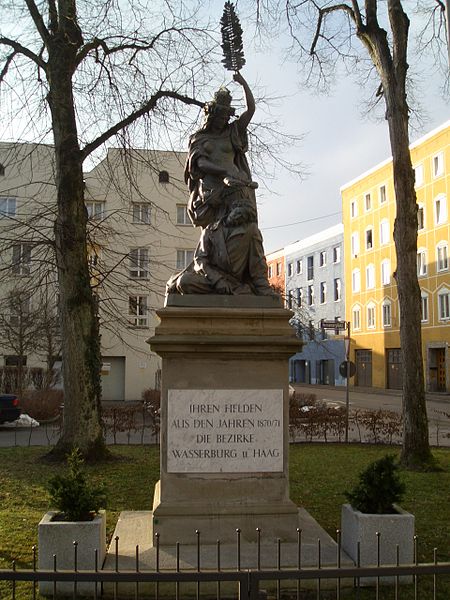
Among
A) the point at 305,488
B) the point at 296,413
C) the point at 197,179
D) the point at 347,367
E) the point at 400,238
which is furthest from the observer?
the point at 296,413

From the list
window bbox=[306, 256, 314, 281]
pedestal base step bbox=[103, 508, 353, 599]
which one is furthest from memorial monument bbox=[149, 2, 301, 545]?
window bbox=[306, 256, 314, 281]

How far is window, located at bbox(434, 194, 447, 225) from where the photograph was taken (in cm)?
4116

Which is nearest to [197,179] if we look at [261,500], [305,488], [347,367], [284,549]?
[261,500]

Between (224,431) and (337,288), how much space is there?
174 ft

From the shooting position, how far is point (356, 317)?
54.2 m

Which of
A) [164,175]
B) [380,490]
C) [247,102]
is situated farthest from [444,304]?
[380,490]

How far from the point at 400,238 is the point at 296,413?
9262mm

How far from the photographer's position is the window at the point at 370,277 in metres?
51.0

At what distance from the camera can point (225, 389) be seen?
20.6ft

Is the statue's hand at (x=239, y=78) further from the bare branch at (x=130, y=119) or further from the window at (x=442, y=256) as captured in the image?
the window at (x=442, y=256)

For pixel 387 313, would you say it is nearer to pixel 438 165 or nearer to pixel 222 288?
pixel 438 165

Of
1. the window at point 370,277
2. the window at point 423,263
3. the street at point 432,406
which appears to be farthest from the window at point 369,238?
the street at point 432,406

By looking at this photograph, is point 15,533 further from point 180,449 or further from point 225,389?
point 225,389

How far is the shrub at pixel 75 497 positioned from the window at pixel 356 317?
49337 millimetres
